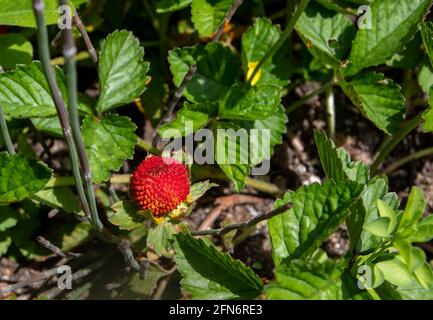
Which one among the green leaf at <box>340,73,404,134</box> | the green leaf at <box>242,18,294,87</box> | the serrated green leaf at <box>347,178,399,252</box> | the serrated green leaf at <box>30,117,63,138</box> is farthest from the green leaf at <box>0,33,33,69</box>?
the serrated green leaf at <box>347,178,399,252</box>

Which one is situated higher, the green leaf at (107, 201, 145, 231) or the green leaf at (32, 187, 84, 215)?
the green leaf at (107, 201, 145, 231)

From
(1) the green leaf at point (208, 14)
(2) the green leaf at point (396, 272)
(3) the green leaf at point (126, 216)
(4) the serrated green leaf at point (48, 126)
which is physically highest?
(1) the green leaf at point (208, 14)

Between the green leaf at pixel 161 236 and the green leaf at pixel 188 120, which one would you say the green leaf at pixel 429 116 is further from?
the green leaf at pixel 161 236

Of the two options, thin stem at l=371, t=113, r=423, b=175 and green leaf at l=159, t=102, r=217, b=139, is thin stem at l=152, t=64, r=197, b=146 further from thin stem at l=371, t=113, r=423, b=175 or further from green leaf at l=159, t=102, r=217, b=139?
thin stem at l=371, t=113, r=423, b=175

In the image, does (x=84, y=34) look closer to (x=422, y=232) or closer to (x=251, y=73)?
(x=251, y=73)

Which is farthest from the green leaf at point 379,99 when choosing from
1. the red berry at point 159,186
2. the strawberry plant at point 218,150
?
the red berry at point 159,186

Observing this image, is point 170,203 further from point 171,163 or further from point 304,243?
point 304,243
